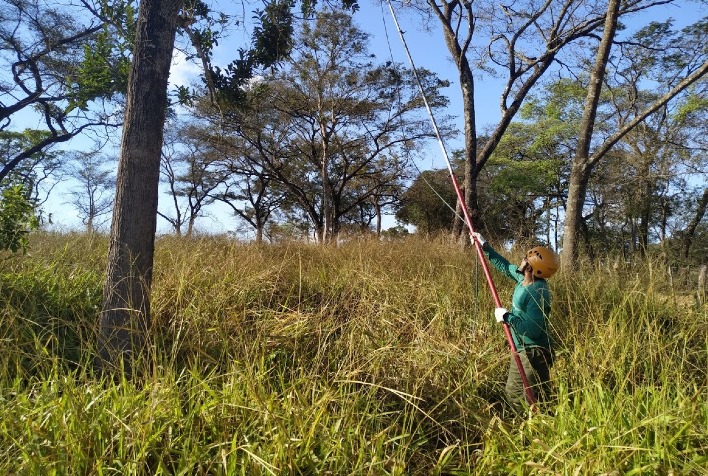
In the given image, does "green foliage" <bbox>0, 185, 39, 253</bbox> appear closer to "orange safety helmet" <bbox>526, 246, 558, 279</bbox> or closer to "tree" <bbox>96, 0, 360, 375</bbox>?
"tree" <bbox>96, 0, 360, 375</bbox>

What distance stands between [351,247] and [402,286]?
2458 millimetres

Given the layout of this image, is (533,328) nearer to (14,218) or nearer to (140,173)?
(140,173)

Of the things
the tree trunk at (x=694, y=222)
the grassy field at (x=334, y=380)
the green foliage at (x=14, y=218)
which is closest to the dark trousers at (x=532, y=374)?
the grassy field at (x=334, y=380)

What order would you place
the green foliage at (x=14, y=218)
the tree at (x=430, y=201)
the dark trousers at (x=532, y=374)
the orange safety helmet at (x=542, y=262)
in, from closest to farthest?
the dark trousers at (x=532, y=374), the orange safety helmet at (x=542, y=262), the green foliage at (x=14, y=218), the tree at (x=430, y=201)

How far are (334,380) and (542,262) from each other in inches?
62.5

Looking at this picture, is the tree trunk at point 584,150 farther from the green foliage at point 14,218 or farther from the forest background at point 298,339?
the green foliage at point 14,218

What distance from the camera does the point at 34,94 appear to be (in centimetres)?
1109

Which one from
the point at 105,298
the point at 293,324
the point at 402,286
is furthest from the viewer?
the point at 402,286

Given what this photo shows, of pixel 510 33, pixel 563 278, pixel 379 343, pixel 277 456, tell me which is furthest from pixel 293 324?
pixel 510 33

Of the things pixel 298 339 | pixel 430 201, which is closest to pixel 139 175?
pixel 298 339

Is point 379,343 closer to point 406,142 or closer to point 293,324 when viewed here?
point 293,324

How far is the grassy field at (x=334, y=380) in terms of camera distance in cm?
184

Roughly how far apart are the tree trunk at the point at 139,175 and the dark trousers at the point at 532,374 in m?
2.50

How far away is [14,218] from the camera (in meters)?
4.07
